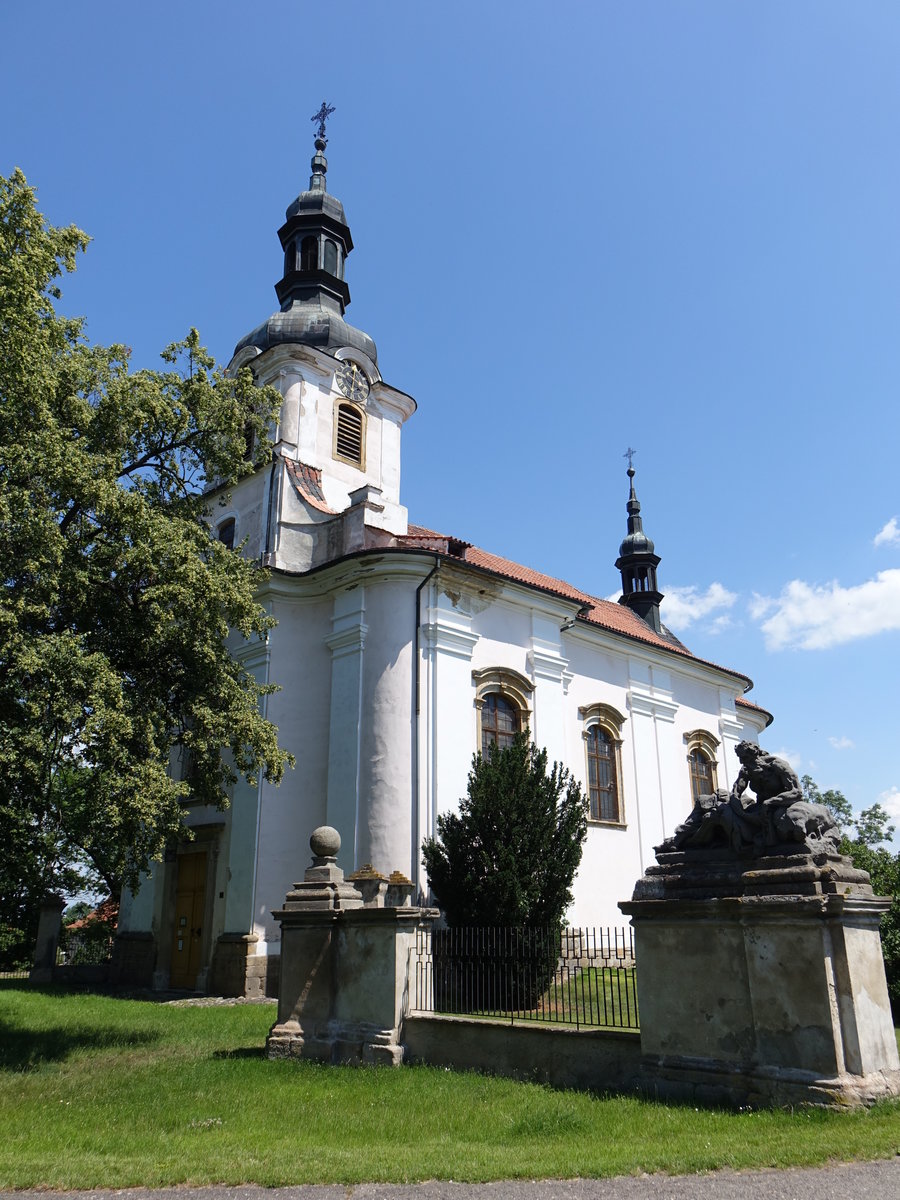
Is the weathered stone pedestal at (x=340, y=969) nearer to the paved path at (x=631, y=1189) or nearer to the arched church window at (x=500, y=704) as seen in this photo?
the paved path at (x=631, y=1189)

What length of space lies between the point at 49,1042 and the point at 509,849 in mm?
7195

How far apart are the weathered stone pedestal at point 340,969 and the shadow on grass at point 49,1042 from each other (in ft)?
8.98

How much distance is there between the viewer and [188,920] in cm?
1923

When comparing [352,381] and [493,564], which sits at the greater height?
[352,381]

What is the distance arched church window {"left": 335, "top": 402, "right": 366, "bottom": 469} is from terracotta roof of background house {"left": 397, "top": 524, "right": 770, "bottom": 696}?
2.41 m

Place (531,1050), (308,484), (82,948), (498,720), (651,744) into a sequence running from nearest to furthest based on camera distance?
(531,1050) → (498,720) → (308,484) → (651,744) → (82,948)

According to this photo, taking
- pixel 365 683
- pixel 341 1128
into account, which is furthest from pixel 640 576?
pixel 341 1128

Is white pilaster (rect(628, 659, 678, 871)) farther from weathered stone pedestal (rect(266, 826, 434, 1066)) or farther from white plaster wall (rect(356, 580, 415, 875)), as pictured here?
weathered stone pedestal (rect(266, 826, 434, 1066))

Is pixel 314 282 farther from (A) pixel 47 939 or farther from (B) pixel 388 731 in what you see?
(A) pixel 47 939

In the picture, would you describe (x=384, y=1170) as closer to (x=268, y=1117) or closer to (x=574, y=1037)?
(x=268, y=1117)

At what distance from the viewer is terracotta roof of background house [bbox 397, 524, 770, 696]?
19219mm

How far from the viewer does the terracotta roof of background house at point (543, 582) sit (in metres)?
19.2

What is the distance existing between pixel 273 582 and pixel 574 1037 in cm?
1257

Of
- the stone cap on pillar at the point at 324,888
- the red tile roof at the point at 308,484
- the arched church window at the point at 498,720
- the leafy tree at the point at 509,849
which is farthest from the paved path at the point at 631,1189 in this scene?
the red tile roof at the point at 308,484
